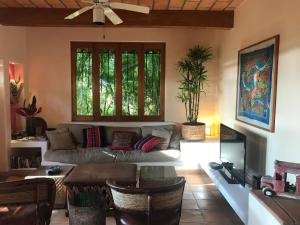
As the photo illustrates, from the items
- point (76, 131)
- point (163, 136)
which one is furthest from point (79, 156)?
point (163, 136)

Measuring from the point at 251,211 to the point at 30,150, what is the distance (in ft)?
13.9

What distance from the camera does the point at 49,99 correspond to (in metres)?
5.77

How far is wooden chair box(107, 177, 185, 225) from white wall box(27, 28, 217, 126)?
3461 mm

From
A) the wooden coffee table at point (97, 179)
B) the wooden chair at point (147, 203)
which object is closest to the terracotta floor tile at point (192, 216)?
the wooden coffee table at point (97, 179)

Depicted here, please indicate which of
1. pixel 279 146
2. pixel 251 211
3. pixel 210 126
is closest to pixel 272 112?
pixel 279 146

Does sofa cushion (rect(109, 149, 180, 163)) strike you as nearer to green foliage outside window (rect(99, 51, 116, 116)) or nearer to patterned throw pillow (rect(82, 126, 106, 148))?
patterned throw pillow (rect(82, 126, 106, 148))

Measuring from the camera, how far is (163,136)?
5.12 m

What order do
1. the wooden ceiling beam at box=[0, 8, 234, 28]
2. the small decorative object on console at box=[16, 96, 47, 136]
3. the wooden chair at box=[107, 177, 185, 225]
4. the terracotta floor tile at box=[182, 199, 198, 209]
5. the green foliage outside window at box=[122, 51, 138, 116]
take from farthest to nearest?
1. the green foliage outside window at box=[122, 51, 138, 116]
2. the small decorative object on console at box=[16, 96, 47, 136]
3. the wooden ceiling beam at box=[0, 8, 234, 28]
4. the terracotta floor tile at box=[182, 199, 198, 209]
5. the wooden chair at box=[107, 177, 185, 225]

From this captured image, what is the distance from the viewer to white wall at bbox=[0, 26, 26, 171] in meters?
4.70

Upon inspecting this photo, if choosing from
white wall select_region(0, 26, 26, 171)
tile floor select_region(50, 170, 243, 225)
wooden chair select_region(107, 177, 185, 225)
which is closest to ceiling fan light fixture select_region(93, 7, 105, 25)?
wooden chair select_region(107, 177, 185, 225)

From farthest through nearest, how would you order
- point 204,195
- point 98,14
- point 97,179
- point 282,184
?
point 204,195 < point 97,179 < point 98,14 < point 282,184

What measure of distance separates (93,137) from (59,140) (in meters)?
0.59

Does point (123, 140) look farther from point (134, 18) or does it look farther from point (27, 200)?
point (27, 200)

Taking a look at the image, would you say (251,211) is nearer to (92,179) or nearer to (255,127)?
(255,127)
